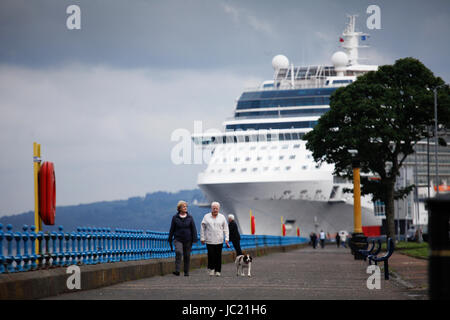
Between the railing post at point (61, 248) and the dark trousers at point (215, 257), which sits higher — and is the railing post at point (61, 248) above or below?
above

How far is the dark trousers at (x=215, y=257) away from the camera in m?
18.5

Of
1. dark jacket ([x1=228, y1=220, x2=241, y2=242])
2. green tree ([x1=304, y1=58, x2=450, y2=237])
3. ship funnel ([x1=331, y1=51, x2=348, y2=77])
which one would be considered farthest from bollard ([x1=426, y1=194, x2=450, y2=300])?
ship funnel ([x1=331, y1=51, x2=348, y2=77])

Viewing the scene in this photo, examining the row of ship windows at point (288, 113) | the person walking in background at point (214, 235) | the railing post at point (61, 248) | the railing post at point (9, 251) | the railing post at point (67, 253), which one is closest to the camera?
the railing post at point (9, 251)

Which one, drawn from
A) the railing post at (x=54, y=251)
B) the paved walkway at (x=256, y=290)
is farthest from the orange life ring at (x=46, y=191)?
the paved walkway at (x=256, y=290)

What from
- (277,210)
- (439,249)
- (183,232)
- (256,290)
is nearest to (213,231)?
(183,232)

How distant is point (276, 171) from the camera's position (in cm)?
6369

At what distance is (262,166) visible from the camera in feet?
210

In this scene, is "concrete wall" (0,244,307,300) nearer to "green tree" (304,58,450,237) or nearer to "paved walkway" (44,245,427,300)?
"paved walkway" (44,245,427,300)

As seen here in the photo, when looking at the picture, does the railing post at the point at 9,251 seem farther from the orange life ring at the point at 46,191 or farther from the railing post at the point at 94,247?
the railing post at the point at 94,247

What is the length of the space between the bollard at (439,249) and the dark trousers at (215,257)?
12.7 m

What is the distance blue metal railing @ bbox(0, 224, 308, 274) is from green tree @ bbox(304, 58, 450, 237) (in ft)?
78.2
